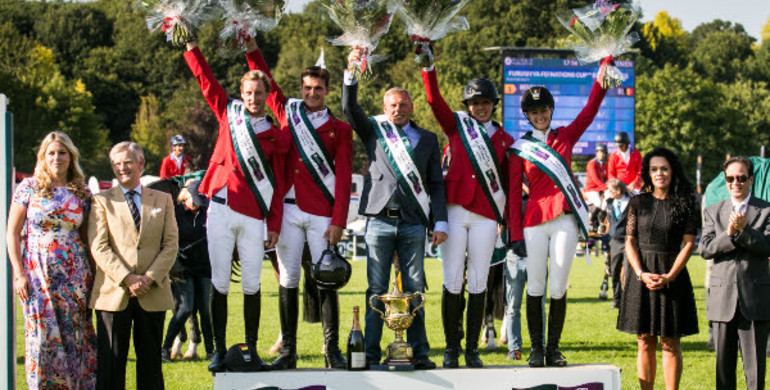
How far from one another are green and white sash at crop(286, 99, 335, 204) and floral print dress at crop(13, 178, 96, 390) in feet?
5.28

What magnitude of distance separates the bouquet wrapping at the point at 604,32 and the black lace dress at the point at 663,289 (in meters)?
1.04

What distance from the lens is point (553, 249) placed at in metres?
6.79

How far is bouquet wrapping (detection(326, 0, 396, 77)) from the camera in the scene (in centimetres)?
659

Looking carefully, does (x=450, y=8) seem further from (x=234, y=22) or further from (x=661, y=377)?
(x=661, y=377)

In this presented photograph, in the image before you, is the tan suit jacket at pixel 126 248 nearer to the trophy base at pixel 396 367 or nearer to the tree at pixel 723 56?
the trophy base at pixel 396 367

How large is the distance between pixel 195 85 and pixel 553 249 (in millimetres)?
58753

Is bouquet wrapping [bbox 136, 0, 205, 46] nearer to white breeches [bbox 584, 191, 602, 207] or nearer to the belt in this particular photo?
the belt

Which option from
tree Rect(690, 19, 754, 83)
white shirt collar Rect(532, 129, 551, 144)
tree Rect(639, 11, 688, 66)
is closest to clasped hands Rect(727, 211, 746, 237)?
white shirt collar Rect(532, 129, 551, 144)

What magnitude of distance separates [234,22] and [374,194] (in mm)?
1619

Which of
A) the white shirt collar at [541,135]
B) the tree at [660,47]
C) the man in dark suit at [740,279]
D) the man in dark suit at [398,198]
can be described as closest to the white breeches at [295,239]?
the man in dark suit at [398,198]

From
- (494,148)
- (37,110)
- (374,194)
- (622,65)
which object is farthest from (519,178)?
(37,110)

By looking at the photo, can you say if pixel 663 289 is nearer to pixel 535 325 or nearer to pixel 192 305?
pixel 535 325

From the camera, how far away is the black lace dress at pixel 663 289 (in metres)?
6.94

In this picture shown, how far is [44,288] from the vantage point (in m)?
6.45
